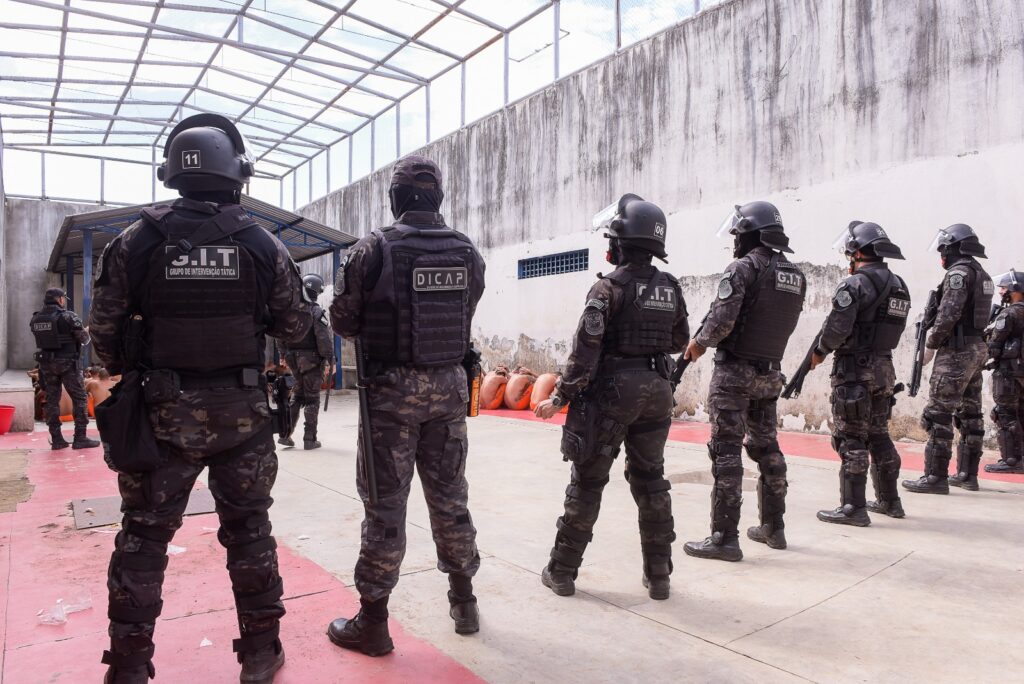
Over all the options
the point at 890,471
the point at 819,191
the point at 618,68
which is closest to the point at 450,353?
the point at 890,471

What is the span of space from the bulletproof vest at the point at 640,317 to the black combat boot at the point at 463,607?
49.5 inches

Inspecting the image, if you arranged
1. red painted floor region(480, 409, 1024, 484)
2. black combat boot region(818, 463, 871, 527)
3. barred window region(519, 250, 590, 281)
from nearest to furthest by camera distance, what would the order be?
black combat boot region(818, 463, 871, 527)
red painted floor region(480, 409, 1024, 484)
barred window region(519, 250, 590, 281)

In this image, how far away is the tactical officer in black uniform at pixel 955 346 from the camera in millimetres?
5121

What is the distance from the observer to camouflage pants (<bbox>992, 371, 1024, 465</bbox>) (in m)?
5.98

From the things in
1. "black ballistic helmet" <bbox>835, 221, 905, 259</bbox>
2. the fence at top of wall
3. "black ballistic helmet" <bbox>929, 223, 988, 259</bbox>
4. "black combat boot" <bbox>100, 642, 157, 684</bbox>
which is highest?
the fence at top of wall

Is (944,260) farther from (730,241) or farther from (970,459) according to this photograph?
(730,241)

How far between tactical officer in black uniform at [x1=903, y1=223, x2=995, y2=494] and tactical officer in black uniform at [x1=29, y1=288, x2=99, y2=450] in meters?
8.29

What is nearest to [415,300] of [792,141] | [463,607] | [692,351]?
[463,607]

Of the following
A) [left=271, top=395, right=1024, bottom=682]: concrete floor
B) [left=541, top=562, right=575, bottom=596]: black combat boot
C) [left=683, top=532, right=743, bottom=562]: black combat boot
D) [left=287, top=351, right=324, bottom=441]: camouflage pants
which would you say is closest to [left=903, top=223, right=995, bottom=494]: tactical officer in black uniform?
[left=271, top=395, right=1024, bottom=682]: concrete floor

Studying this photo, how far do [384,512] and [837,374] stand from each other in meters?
3.38

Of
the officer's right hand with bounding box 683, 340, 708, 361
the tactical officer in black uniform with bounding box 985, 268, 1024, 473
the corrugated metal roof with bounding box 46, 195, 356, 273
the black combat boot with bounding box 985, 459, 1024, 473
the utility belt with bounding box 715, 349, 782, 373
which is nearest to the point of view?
the officer's right hand with bounding box 683, 340, 708, 361

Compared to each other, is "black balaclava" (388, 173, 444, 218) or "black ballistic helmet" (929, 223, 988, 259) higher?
"black ballistic helmet" (929, 223, 988, 259)

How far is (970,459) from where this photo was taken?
213 inches

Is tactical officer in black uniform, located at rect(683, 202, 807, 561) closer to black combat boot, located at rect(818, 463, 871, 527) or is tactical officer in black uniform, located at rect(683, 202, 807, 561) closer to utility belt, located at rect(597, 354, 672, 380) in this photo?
utility belt, located at rect(597, 354, 672, 380)
